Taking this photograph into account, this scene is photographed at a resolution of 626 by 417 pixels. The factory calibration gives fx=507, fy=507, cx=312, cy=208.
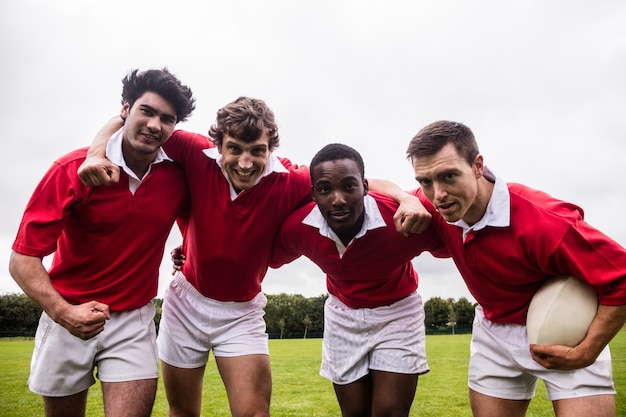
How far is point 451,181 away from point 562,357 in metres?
1.69

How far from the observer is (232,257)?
5.24 m

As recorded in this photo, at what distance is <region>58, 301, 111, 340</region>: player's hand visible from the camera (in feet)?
14.2

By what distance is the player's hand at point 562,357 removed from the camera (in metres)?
4.08

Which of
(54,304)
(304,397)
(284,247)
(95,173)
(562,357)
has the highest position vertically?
(95,173)

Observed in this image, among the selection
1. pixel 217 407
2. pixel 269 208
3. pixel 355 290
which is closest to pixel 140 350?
pixel 269 208

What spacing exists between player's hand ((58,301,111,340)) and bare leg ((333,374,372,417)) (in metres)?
2.76

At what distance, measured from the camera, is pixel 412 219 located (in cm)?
461

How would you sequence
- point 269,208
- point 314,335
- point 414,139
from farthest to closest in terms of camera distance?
1. point 314,335
2. point 269,208
3. point 414,139

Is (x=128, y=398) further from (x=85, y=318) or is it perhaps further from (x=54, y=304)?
(x=54, y=304)

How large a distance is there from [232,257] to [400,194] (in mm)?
1853

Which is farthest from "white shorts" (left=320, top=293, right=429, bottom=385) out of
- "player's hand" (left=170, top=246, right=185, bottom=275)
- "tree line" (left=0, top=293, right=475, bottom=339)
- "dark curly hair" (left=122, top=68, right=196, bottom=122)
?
"tree line" (left=0, top=293, right=475, bottom=339)

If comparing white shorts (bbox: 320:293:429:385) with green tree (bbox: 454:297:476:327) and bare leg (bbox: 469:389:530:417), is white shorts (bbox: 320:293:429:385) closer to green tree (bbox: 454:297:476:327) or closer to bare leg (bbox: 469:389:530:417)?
bare leg (bbox: 469:389:530:417)

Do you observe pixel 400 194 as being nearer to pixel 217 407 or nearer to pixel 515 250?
pixel 515 250

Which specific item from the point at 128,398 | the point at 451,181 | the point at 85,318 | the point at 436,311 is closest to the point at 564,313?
the point at 451,181
